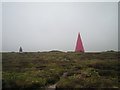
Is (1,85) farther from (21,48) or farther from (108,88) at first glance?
(21,48)

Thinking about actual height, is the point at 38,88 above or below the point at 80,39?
below

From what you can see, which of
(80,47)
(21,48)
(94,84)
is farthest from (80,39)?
(94,84)

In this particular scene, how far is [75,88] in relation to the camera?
21.2 ft

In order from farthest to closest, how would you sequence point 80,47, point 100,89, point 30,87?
1. point 80,47
2. point 30,87
3. point 100,89

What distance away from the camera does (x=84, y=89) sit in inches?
253

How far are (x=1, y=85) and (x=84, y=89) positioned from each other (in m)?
7.12

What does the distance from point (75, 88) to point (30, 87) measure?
382 cm

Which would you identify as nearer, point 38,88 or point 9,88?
point 9,88

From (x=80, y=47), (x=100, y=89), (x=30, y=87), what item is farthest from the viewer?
(x=80, y=47)

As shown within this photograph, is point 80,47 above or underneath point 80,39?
underneath

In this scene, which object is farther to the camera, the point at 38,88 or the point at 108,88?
the point at 38,88

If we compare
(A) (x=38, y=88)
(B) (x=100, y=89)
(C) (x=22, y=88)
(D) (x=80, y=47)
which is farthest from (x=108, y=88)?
(D) (x=80, y=47)

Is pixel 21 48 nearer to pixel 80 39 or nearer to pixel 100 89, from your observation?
pixel 80 39

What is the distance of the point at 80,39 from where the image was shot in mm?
51281
